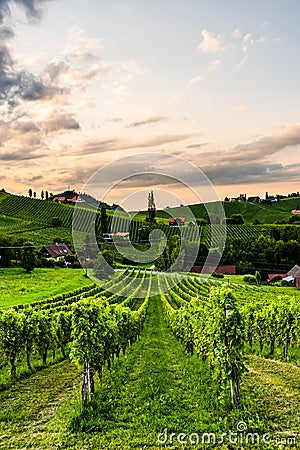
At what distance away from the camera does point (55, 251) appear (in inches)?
3824

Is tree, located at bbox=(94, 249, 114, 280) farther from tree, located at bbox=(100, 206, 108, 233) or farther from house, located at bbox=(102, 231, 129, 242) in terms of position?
tree, located at bbox=(100, 206, 108, 233)

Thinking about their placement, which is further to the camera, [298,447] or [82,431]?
[82,431]

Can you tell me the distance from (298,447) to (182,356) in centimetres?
1570

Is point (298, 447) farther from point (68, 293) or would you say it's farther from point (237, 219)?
point (237, 219)

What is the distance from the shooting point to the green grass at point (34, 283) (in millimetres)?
49344

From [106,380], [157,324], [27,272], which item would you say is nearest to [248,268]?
[27,272]

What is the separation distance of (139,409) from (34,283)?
5267cm

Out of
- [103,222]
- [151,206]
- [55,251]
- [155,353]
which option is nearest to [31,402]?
[155,353]

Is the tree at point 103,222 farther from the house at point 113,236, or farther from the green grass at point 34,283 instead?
the green grass at point 34,283

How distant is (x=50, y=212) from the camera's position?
5522 inches

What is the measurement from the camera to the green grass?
162 ft

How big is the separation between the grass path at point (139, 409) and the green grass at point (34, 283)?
28.4m

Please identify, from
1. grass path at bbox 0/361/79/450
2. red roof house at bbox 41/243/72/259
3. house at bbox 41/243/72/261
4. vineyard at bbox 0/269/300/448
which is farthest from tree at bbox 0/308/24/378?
red roof house at bbox 41/243/72/259

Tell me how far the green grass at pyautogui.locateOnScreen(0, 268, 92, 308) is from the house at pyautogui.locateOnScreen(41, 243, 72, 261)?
42.2 feet
